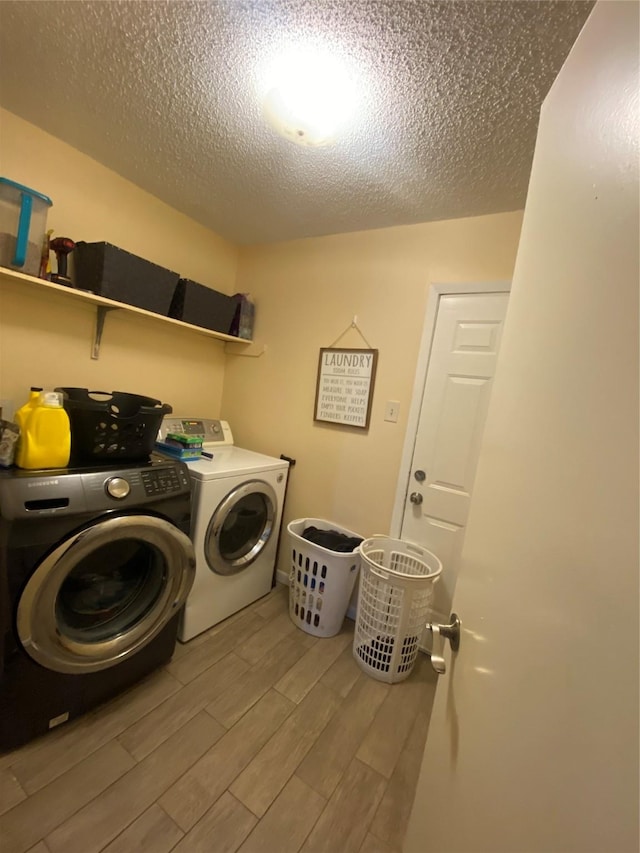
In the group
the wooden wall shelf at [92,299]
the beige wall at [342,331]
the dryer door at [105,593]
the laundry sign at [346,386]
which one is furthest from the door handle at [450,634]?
the wooden wall shelf at [92,299]

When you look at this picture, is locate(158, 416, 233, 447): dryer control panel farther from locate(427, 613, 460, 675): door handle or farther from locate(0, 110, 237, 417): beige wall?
locate(427, 613, 460, 675): door handle

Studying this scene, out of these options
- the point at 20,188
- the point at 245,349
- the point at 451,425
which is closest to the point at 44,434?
the point at 20,188

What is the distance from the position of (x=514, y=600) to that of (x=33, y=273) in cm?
209

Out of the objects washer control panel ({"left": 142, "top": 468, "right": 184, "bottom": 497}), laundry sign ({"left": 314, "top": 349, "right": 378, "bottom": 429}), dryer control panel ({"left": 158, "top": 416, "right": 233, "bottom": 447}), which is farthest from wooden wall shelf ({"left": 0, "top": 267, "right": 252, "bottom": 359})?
washer control panel ({"left": 142, "top": 468, "right": 184, "bottom": 497})

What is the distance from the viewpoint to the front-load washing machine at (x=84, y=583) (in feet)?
3.61

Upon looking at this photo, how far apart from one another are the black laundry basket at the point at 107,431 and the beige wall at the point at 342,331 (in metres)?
1.08

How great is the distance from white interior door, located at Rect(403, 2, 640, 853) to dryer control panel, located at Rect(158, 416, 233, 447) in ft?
6.32

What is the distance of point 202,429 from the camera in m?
2.37

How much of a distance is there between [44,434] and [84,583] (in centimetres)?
60

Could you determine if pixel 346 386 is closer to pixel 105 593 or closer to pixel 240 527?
pixel 240 527

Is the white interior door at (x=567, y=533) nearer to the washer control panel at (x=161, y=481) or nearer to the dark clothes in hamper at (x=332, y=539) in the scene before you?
the washer control panel at (x=161, y=481)

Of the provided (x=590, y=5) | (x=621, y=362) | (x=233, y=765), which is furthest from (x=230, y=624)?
(x=590, y=5)

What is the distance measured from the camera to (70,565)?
1175 mm

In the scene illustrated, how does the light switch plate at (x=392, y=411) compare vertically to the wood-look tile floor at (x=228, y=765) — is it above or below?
above
